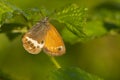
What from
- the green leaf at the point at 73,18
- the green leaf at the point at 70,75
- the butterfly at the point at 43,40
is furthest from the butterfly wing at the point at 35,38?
the green leaf at the point at 70,75

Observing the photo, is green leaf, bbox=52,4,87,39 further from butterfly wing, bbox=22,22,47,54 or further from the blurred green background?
the blurred green background

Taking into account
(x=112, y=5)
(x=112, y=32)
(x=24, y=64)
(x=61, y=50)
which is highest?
(x=112, y=5)

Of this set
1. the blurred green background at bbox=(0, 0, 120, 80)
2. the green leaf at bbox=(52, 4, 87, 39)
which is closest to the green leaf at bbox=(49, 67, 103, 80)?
the green leaf at bbox=(52, 4, 87, 39)

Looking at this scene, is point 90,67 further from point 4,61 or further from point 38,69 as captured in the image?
point 4,61

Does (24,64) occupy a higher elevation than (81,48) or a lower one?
lower

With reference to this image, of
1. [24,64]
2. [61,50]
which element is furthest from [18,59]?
[61,50]
